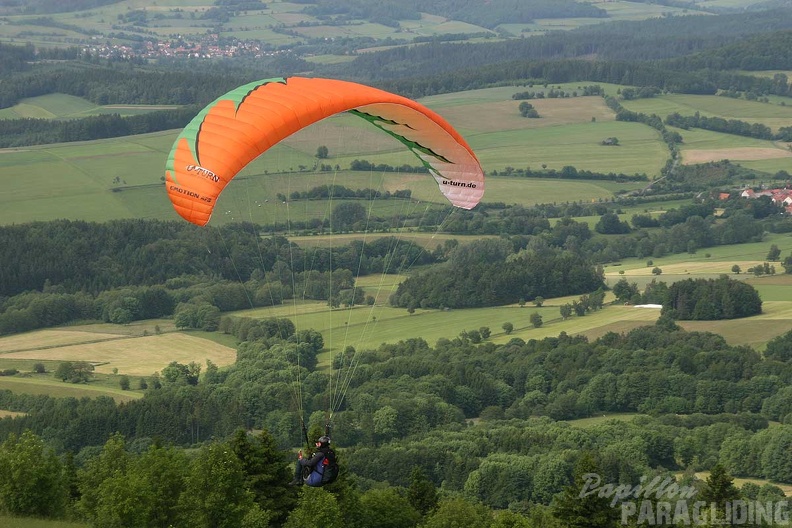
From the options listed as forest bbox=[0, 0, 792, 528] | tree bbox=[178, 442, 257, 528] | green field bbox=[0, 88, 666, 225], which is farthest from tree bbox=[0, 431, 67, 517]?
green field bbox=[0, 88, 666, 225]

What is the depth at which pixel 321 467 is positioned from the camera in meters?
24.5

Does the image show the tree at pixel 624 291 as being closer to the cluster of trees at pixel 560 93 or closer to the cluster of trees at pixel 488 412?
the cluster of trees at pixel 488 412

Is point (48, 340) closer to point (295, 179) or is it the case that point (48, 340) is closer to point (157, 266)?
point (157, 266)

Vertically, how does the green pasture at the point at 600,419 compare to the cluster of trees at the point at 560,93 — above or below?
below

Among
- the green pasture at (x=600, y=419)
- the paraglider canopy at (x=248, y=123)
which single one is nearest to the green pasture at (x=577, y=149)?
the green pasture at (x=600, y=419)

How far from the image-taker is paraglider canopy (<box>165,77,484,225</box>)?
2497 centimetres

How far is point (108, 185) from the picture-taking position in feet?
354

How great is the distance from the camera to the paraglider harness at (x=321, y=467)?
2444 centimetres

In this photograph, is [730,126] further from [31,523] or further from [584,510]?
[31,523]

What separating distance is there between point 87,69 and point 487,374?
370ft

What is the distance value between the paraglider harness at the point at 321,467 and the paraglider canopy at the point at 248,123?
173 inches

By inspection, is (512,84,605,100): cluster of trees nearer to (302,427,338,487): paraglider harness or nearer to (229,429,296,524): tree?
(229,429,296,524): tree

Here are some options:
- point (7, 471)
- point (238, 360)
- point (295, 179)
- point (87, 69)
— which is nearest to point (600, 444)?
point (238, 360)

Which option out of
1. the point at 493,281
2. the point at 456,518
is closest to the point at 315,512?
the point at 456,518
